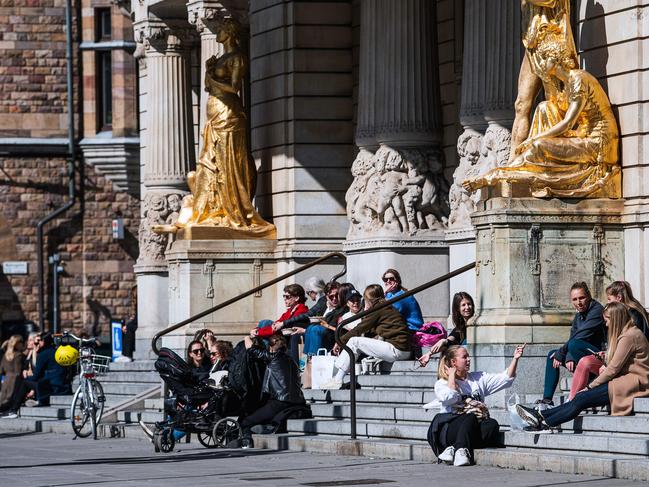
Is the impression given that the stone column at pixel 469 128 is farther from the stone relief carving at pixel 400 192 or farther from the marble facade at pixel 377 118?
the stone relief carving at pixel 400 192

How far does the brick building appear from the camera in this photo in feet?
179

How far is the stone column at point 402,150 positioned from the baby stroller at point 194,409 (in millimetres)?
4974

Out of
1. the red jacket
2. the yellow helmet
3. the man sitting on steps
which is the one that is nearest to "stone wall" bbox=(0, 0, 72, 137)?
the yellow helmet

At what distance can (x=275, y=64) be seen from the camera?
105 ft

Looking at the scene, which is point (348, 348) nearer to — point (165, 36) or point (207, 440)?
point (207, 440)

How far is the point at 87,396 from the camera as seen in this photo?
27.1 metres

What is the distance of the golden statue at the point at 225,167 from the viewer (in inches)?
1271

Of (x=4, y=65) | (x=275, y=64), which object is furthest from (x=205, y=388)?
(x=4, y=65)

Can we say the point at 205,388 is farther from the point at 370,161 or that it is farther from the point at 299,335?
the point at 370,161

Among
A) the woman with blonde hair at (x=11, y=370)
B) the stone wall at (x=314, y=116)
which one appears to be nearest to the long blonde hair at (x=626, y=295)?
the stone wall at (x=314, y=116)

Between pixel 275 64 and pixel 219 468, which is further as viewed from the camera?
pixel 275 64

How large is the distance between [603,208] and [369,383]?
155 inches

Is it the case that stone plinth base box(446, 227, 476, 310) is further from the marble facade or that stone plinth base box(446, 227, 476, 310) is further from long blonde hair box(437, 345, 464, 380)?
long blonde hair box(437, 345, 464, 380)

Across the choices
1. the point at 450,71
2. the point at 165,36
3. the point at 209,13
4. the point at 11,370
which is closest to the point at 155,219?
the point at 165,36
